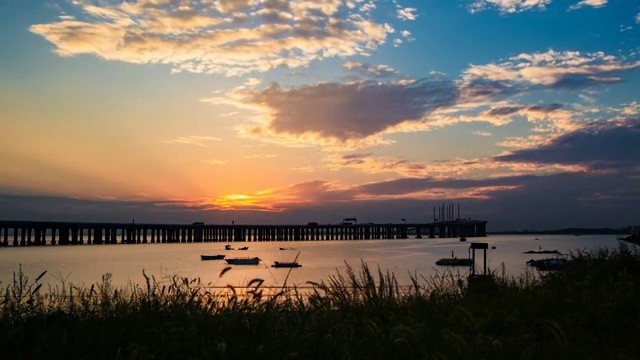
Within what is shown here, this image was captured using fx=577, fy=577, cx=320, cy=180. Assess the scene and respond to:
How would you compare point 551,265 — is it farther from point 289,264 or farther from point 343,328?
point 343,328

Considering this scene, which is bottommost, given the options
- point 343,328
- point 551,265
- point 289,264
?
point 289,264

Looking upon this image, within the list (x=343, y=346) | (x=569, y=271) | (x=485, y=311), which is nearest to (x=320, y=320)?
(x=343, y=346)

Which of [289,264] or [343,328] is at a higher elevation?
[343,328]

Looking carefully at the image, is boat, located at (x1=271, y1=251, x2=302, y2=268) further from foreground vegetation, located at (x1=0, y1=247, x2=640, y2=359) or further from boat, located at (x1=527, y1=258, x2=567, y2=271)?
boat, located at (x1=527, y1=258, x2=567, y2=271)

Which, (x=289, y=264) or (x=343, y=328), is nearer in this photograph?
(x=343, y=328)

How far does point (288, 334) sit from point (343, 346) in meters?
0.97

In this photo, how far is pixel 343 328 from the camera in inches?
315

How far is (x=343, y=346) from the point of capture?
→ 6867 mm

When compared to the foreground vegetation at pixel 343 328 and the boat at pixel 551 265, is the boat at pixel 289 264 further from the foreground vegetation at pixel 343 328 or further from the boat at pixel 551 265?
the boat at pixel 551 265

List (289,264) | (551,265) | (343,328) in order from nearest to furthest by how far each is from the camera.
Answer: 1. (343,328)
2. (551,265)
3. (289,264)

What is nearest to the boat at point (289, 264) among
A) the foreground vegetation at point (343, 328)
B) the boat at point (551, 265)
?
the foreground vegetation at point (343, 328)

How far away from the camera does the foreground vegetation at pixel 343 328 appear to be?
23.1 feet

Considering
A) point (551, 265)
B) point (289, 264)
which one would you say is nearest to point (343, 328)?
point (551, 265)

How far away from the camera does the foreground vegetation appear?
7.04 meters
